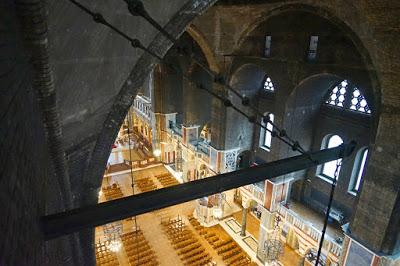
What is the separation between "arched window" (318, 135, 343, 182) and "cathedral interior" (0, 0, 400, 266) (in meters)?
0.04

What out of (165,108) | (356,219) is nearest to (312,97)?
(356,219)

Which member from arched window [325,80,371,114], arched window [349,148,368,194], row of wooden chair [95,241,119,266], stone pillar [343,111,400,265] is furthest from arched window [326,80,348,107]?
row of wooden chair [95,241,119,266]

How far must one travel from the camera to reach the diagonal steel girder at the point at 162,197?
2.26 metres

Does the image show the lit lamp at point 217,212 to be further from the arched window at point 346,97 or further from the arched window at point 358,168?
the arched window at point 346,97

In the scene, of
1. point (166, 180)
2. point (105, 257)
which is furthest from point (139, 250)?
point (166, 180)

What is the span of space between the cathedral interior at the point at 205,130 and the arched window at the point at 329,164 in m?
0.04

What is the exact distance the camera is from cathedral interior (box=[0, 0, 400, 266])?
83.9 inches

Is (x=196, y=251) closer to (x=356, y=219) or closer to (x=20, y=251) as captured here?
(x=356, y=219)

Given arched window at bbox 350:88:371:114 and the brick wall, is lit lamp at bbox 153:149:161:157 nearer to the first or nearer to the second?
arched window at bbox 350:88:371:114

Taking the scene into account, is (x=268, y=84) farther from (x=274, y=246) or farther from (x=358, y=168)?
(x=274, y=246)

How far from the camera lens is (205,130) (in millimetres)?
19125

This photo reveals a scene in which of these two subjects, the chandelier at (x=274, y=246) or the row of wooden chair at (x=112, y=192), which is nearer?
the chandelier at (x=274, y=246)

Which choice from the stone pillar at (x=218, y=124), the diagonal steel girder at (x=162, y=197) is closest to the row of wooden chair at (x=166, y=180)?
the stone pillar at (x=218, y=124)

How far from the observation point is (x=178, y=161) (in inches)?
793
